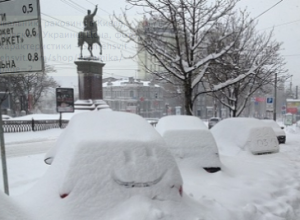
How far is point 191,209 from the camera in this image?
3111 mm

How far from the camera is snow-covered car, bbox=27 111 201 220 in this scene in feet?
8.57

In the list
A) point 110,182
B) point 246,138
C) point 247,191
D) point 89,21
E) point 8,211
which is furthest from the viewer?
point 89,21

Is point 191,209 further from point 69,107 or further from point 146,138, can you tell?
point 69,107

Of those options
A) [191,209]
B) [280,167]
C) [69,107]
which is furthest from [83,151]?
[69,107]

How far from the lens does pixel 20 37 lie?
10.1 ft

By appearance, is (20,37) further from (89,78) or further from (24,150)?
(89,78)

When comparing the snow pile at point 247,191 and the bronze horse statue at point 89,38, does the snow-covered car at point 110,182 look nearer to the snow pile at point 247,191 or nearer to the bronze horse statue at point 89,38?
the snow pile at point 247,191

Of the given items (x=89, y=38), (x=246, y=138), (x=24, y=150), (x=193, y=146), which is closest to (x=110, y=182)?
(x=193, y=146)

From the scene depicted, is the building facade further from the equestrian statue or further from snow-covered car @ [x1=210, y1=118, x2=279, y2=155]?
snow-covered car @ [x1=210, y1=118, x2=279, y2=155]

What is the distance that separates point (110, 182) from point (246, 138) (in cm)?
685

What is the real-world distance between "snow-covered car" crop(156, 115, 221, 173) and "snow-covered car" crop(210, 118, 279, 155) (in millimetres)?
3308

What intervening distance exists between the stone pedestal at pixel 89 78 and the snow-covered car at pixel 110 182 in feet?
55.4

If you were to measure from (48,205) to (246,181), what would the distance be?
4.58m

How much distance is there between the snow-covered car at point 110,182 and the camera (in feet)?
8.57
